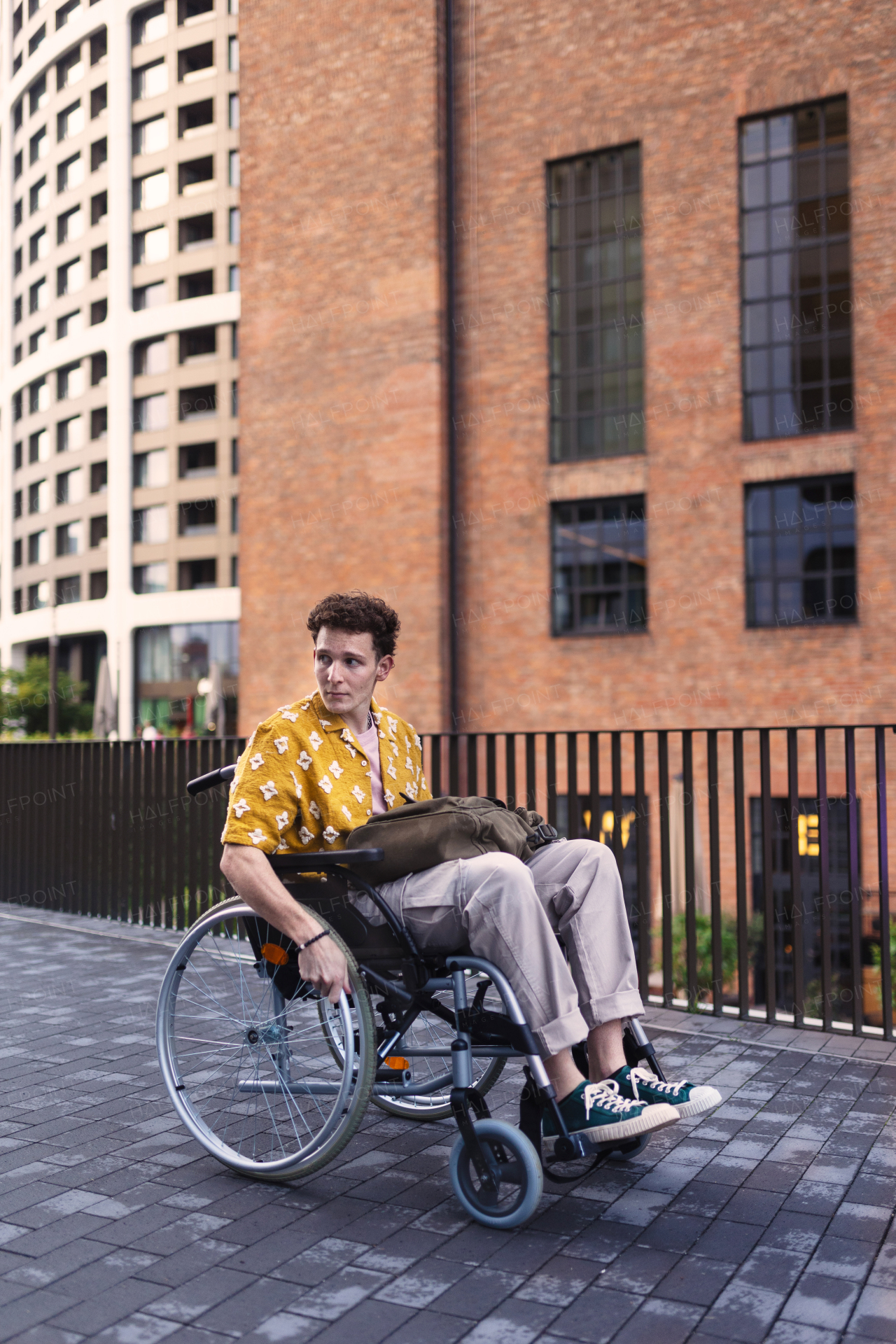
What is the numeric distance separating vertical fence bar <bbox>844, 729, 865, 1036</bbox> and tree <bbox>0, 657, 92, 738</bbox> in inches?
1704

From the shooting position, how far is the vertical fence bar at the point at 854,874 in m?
5.00

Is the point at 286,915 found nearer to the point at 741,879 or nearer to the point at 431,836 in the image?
the point at 431,836

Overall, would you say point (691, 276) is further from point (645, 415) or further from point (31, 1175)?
point (31, 1175)

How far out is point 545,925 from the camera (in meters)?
2.97

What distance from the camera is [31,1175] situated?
3.32 metres

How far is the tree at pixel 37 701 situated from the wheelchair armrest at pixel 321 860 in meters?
44.3

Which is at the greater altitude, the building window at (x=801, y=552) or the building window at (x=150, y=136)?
the building window at (x=150, y=136)

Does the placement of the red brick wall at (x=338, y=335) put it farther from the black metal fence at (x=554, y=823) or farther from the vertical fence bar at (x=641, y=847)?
the vertical fence bar at (x=641, y=847)

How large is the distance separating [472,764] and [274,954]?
3.11 metres

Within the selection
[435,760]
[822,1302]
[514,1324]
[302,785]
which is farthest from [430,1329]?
[435,760]

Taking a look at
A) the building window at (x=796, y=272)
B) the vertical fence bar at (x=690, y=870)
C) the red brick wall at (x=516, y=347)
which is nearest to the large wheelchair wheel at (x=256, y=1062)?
the vertical fence bar at (x=690, y=870)

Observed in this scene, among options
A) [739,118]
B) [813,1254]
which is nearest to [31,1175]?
[813,1254]

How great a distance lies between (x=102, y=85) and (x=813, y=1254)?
193 feet

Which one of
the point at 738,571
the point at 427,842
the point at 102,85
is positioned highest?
the point at 102,85
